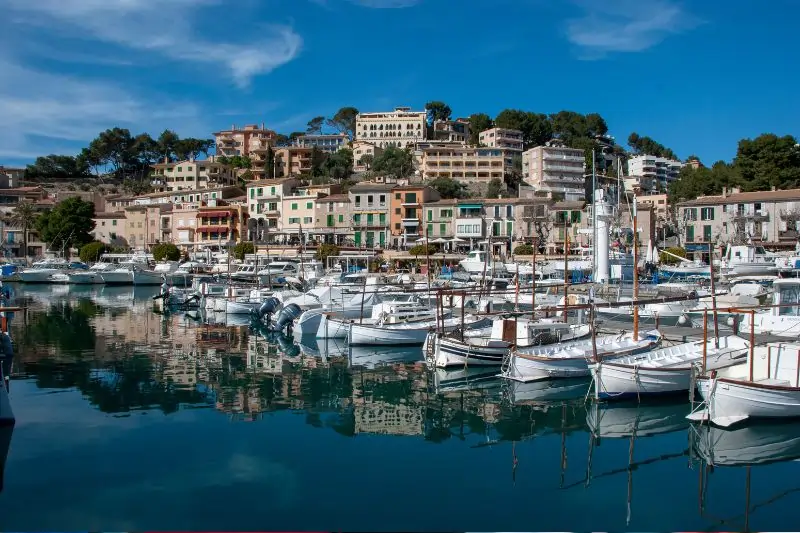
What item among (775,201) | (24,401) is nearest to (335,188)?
(775,201)

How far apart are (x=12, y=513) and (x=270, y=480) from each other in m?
4.92

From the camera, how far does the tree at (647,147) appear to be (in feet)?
554

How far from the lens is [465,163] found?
372 feet

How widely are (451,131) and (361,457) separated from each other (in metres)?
129

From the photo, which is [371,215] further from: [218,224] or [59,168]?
[59,168]

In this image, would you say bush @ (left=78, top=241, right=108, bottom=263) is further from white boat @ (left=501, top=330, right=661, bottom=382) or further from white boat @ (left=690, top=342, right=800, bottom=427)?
white boat @ (left=690, top=342, right=800, bottom=427)

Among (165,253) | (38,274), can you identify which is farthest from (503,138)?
(38,274)

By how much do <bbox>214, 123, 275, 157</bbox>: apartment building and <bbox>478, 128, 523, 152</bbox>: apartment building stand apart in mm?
48085

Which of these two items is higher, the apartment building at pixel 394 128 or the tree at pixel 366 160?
the apartment building at pixel 394 128

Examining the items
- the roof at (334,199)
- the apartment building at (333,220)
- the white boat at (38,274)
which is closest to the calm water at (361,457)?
the white boat at (38,274)

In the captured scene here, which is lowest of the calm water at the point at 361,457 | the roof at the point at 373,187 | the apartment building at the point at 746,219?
the calm water at the point at 361,457

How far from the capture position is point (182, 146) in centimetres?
14138

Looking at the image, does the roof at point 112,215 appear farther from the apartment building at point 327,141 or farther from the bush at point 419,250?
the apartment building at point 327,141

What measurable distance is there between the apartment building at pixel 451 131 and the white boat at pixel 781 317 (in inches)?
4292
